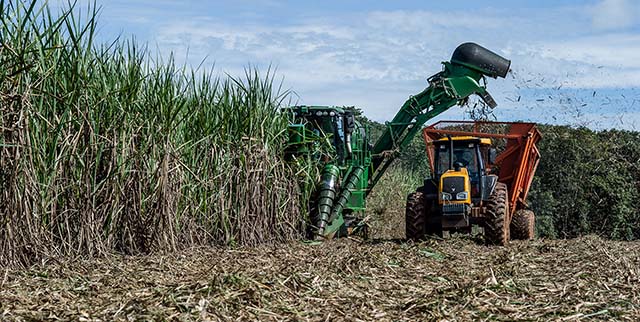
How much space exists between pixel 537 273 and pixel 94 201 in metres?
4.15

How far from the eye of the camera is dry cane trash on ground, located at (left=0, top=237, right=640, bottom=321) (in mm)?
5309

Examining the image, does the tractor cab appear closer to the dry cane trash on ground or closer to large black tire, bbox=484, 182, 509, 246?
large black tire, bbox=484, 182, 509, 246

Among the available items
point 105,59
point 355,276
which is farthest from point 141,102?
point 355,276

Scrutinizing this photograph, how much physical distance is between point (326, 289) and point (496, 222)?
6.08 meters

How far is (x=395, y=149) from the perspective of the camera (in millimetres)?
14500

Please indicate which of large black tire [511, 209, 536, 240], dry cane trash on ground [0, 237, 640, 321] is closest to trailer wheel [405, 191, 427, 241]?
large black tire [511, 209, 536, 240]

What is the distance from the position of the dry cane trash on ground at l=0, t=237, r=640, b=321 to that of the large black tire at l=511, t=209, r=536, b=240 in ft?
13.5

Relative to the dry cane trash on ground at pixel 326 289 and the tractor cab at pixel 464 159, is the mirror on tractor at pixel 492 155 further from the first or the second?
the dry cane trash on ground at pixel 326 289

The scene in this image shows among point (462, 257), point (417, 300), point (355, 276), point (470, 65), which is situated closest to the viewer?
point (417, 300)

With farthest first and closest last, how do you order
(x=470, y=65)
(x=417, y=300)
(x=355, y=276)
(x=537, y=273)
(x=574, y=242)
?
(x=470, y=65) → (x=574, y=242) → (x=537, y=273) → (x=355, y=276) → (x=417, y=300)

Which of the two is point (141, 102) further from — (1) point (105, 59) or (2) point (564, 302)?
(2) point (564, 302)

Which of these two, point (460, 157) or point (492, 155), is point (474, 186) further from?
point (492, 155)

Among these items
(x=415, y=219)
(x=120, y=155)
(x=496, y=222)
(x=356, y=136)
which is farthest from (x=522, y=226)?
(x=120, y=155)

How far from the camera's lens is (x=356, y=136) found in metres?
13.8
